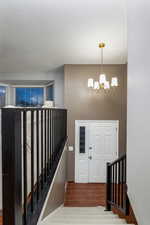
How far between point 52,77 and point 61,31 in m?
2.86

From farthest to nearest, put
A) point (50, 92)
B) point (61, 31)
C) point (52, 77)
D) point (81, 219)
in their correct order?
point (50, 92), point (52, 77), point (61, 31), point (81, 219)

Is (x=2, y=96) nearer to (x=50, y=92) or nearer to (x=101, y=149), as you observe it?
(x=50, y=92)

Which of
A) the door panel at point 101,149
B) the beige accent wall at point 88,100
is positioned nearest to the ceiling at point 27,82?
the beige accent wall at point 88,100

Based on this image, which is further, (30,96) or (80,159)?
(30,96)

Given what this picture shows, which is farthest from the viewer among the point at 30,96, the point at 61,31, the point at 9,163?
the point at 30,96

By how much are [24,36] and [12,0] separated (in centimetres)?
115

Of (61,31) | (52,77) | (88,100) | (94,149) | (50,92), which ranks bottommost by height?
(94,149)

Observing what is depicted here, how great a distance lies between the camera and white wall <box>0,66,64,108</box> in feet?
19.7

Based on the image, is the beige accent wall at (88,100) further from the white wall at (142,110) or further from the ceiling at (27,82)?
the white wall at (142,110)

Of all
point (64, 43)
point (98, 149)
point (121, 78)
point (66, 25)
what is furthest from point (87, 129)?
point (66, 25)

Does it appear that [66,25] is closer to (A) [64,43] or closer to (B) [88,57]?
(A) [64,43]

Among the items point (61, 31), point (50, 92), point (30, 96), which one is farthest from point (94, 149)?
point (61, 31)

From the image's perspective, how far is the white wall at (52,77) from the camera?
5992 mm

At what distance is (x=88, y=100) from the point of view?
5.27 meters
